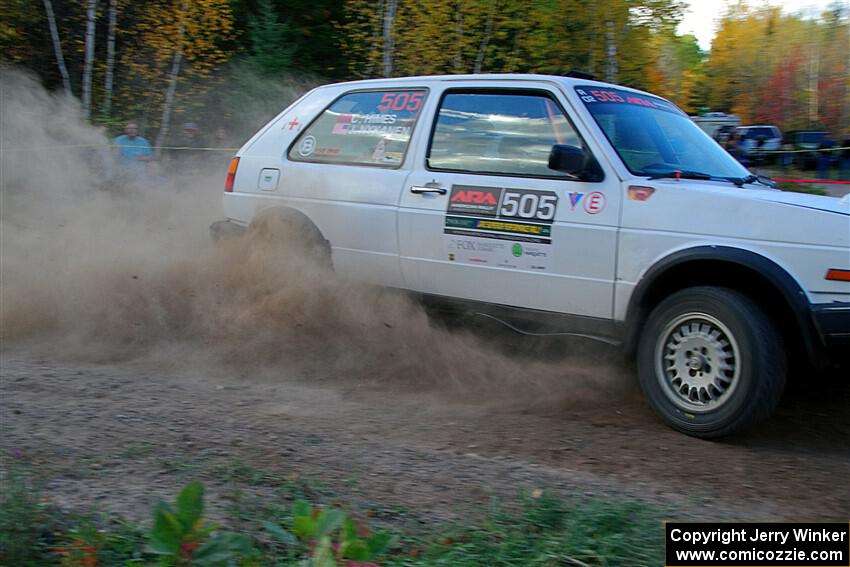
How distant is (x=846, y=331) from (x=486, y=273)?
2.07 meters

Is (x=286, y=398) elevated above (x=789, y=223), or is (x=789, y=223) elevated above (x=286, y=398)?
(x=789, y=223)

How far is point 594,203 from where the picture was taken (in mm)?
4824

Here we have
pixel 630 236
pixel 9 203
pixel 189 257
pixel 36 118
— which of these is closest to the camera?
pixel 630 236

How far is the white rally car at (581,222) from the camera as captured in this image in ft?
14.0

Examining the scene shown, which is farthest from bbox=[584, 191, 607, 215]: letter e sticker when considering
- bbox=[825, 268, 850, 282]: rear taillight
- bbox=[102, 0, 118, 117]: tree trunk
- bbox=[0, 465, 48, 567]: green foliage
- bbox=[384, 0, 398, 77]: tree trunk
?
bbox=[102, 0, 118, 117]: tree trunk

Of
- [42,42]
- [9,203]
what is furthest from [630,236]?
[42,42]

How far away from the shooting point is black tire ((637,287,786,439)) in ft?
13.9

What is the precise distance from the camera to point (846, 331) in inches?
161

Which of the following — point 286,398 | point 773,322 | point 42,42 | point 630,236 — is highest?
point 42,42

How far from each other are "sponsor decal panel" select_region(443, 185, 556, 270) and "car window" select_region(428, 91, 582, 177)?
0.56 ft

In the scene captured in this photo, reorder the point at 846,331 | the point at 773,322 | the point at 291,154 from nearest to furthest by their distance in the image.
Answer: the point at 846,331 → the point at 773,322 → the point at 291,154

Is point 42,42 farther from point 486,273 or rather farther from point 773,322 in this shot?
point 773,322

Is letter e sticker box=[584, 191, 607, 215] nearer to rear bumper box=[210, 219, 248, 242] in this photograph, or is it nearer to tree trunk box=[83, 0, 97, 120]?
rear bumper box=[210, 219, 248, 242]

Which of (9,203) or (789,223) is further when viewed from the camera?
(9,203)
